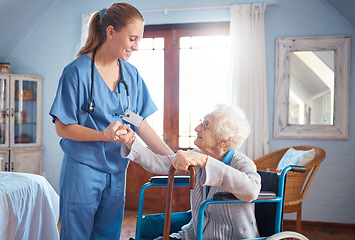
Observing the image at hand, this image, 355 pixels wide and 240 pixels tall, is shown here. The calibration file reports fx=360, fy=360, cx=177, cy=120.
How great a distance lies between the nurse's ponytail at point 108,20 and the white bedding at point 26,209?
3.15 ft

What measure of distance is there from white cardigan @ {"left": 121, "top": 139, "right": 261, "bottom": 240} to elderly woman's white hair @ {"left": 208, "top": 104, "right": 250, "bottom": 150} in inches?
3.0

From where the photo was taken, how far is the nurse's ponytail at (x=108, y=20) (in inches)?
60.6

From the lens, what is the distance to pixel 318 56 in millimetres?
3777

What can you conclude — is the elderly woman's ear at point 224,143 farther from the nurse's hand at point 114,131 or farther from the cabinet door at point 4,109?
the cabinet door at point 4,109

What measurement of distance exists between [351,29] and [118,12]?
10.00ft

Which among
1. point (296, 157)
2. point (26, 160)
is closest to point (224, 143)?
point (296, 157)

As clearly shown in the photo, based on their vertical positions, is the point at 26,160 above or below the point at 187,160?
below

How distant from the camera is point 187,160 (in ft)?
4.34

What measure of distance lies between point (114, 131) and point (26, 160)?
3.26 meters

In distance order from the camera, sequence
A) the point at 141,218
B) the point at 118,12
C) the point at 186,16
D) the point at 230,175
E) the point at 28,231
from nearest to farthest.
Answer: the point at 230,175 → the point at 118,12 → the point at 141,218 → the point at 28,231 → the point at 186,16

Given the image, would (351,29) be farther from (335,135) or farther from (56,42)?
(56,42)

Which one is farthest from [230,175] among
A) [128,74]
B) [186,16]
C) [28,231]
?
[186,16]

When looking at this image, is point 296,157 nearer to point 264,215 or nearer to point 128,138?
point 264,215

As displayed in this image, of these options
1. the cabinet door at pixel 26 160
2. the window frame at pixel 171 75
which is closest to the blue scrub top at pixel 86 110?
the window frame at pixel 171 75
